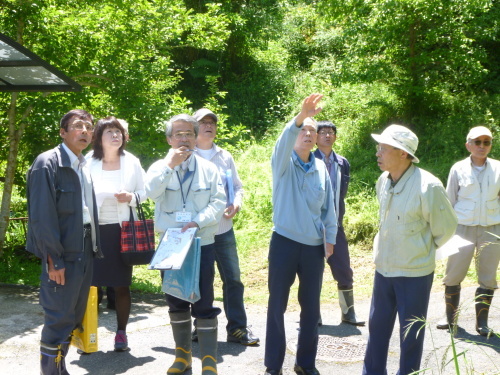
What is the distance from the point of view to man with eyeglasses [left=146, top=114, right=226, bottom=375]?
4.89 m

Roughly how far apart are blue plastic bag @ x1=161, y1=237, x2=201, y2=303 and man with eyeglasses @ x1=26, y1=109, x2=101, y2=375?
2.05ft

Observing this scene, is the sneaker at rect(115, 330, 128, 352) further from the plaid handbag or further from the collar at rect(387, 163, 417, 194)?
the collar at rect(387, 163, 417, 194)

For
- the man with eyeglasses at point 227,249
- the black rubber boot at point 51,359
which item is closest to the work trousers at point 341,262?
the man with eyeglasses at point 227,249

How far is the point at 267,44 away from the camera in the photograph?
23000mm

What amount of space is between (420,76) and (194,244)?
1186 centimetres

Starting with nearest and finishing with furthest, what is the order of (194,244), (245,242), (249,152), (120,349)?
(194,244) < (120,349) < (245,242) < (249,152)

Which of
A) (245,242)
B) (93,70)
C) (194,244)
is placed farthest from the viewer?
(245,242)

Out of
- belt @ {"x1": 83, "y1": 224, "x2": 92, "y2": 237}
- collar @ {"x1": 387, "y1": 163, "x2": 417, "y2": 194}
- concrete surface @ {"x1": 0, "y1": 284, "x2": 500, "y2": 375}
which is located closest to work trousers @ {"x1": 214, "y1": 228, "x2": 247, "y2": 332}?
concrete surface @ {"x1": 0, "y1": 284, "x2": 500, "y2": 375}

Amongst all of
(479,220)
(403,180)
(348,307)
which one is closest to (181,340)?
(403,180)

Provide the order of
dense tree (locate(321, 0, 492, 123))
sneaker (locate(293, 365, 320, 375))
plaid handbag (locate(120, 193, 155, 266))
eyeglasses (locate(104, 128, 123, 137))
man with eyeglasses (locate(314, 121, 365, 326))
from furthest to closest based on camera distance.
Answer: dense tree (locate(321, 0, 492, 123)) < man with eyeglasses (locate(314, 121, 365, 326)) < eyeglasses (locate(104, 128, 123, 137)) < plaid handbag (locate(120, 193, 155, 266)) < sneaker (locate(293, 365, 320, 375))

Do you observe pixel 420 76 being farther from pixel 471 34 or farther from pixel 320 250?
pixel 320 250

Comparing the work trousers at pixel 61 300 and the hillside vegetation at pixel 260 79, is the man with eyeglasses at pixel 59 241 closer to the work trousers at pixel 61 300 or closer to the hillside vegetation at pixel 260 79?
the work trousers at pixel 61 300

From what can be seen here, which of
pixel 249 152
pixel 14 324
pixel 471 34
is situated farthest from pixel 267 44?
pixel 14 324

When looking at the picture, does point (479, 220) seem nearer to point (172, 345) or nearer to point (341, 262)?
point (341, 262)
